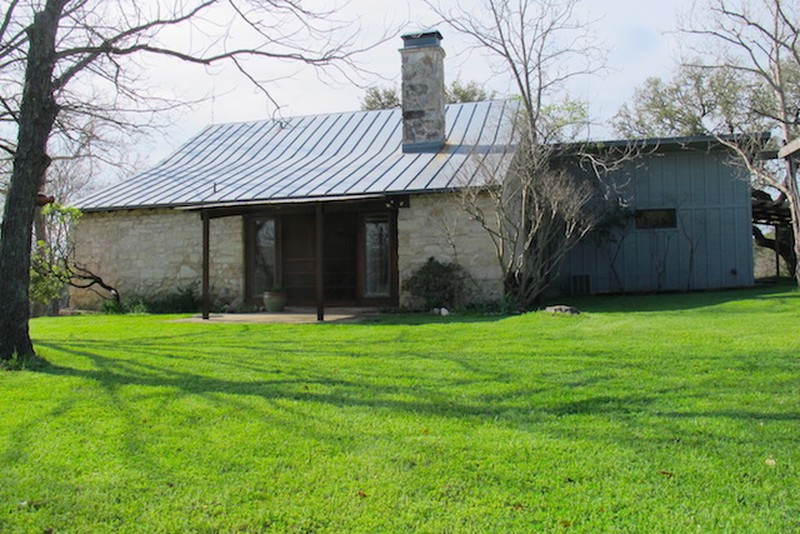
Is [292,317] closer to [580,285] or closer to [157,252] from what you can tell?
[157,252]

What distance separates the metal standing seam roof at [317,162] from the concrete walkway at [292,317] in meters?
2.01

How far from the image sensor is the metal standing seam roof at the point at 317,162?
12195 mm

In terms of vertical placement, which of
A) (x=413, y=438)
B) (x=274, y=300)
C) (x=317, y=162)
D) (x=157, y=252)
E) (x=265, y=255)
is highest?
(x=317, y=162)

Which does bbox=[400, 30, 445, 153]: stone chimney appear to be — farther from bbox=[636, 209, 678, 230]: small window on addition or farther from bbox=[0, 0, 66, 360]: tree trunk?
bbox=[0, 0, 66, 360]: tree trunk

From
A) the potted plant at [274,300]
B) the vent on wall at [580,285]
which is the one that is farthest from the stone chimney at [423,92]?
the vent on wall at [580,285]

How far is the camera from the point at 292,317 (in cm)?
1130

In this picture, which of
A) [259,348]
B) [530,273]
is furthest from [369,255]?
[259,348]

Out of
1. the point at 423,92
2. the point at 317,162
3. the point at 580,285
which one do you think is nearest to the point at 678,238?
the point at 580,285

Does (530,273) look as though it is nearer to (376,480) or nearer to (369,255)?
(369,255)

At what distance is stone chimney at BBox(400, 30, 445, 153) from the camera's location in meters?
13.7

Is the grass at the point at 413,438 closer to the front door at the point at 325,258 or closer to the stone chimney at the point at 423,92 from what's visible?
the front door at the point at 325,258

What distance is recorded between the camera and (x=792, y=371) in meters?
5.21

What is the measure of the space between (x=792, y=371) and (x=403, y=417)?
3.17m

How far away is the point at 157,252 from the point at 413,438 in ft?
37.6
